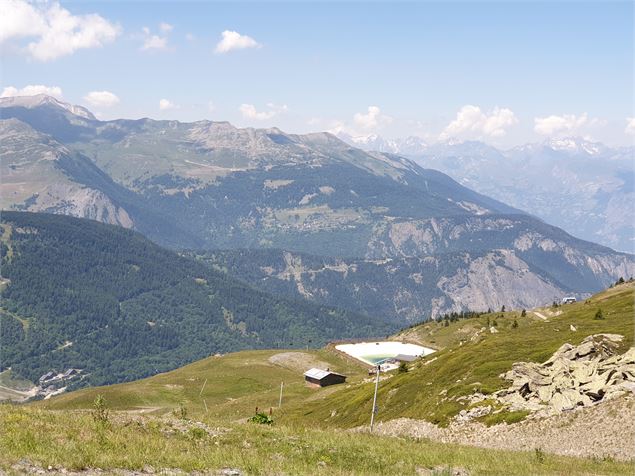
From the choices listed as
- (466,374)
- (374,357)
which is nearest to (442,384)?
(466,374)

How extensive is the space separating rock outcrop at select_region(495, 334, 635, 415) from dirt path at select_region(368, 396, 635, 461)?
189cm

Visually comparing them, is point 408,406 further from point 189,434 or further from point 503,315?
point 503,315

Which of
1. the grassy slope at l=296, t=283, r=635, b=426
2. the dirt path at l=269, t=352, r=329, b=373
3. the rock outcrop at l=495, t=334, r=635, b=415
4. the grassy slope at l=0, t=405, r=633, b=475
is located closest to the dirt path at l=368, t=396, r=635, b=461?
the rock outcrop at l=495, t=334, r=635, b=415

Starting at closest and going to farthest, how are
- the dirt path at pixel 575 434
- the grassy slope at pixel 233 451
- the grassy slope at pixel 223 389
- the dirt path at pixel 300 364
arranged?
1. the grassy slope at pixel 233 451
2. the dirt path at pixel 575 434
3. the grassy slope at pixel 223 389
4. the dirt path at pixel 300 364

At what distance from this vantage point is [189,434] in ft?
103

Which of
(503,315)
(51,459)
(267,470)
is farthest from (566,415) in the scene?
(503,315)

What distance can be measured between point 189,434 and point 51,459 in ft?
29.3

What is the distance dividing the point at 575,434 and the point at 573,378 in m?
9.65

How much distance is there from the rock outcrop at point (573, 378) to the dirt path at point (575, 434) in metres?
1.89

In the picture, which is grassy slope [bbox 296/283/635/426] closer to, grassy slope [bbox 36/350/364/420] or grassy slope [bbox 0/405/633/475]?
grassy slope [bbox 0/405/633/475]

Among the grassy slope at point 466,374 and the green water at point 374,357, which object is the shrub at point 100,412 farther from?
the green water at point 374,357

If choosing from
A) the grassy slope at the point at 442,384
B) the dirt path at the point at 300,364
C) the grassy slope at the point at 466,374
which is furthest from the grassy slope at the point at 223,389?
the grassy slope at the point at 466,374

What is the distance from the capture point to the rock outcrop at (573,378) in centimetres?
4831

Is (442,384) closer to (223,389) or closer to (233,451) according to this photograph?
(233,451)
